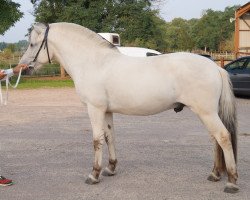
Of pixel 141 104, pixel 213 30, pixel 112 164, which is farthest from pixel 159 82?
pixel 213 30

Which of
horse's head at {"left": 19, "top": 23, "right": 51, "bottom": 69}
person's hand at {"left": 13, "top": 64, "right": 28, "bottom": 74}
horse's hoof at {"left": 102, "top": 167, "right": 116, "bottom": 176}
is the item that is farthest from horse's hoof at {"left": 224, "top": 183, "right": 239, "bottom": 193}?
person's hand at {"left": 13, "top": 64, "right": 28, "bottom": 74}

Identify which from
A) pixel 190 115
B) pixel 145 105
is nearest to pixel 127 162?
pixel 145 105

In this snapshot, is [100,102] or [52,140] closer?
[100,102]

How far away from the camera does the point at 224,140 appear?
15.9 feet

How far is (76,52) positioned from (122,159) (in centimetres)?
199

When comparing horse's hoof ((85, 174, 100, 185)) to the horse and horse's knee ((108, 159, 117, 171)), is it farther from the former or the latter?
horse's knee ((108, 159, 117, 171))

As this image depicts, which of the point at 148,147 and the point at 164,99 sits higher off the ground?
the point at 164,99

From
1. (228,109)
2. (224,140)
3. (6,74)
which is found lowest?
(224,140)

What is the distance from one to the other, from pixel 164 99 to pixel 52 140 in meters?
3.64

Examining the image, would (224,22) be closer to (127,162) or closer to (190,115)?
(190,115)

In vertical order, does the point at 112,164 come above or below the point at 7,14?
below

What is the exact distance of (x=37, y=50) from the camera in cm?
545

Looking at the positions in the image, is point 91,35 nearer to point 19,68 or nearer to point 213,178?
point 19,68

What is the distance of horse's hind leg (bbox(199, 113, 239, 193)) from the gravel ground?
14 cm
